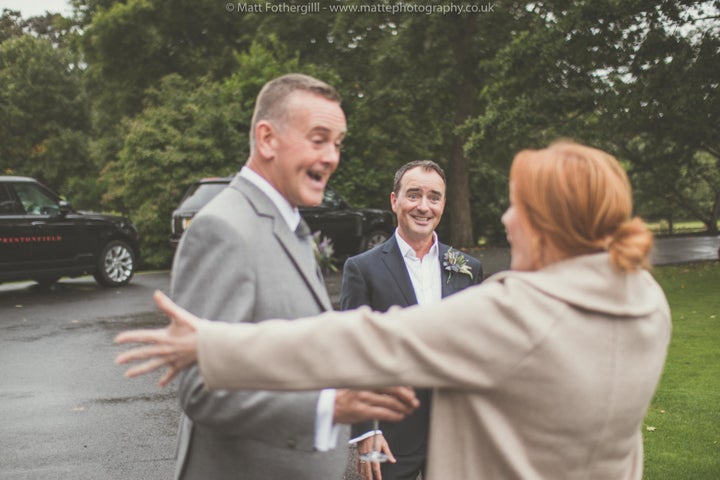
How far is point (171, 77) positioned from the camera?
2506cm

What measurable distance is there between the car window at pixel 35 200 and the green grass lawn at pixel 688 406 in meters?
11.3

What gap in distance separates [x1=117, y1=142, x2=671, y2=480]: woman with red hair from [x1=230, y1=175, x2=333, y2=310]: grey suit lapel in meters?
0.43

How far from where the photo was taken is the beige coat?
178 cm

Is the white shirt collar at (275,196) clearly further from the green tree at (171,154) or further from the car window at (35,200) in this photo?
the green tree at (171,154)

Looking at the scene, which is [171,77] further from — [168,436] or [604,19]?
[168,436]

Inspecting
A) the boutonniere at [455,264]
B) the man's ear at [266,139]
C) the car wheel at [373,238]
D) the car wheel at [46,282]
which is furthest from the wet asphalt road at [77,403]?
the car wheel at [373,238]

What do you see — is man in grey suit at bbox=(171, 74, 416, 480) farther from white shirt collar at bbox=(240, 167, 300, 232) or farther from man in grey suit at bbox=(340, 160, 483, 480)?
man in grey suit at bbox=(340, 160, 483, 480)

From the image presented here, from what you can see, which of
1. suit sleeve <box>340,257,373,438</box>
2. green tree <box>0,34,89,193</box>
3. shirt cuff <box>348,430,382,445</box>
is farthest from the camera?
green tree <box>0,34,89,193</box>

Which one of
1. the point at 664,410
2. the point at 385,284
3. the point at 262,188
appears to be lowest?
the point at 664,410

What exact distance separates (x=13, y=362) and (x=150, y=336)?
8.71 m

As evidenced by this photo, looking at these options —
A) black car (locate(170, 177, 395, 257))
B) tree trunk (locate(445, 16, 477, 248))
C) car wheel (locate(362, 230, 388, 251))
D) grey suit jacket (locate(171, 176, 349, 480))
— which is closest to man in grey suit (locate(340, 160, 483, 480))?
grey suit jacket (locate(171, 176, 349, 480))

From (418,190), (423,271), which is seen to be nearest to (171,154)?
(418,190)

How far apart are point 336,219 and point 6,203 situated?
733 cm

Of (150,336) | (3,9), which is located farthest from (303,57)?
(3,9)
